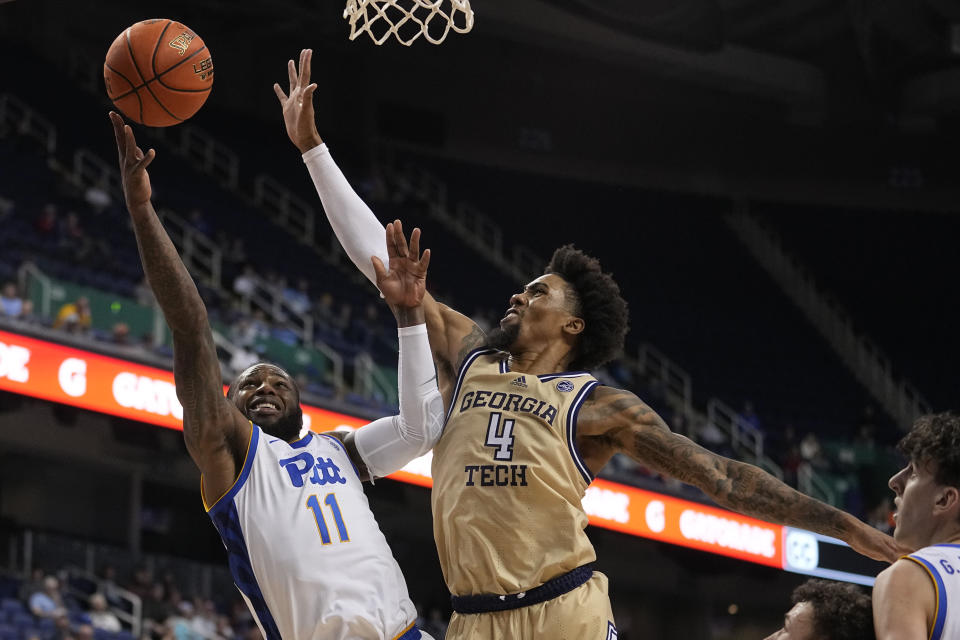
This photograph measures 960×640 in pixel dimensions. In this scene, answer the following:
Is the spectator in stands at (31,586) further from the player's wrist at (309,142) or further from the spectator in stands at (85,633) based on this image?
the player's wrist at (309,142)

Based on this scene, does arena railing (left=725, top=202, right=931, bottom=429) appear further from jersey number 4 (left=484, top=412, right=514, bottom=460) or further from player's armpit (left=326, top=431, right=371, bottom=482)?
jersey number 4 (left=484, top=412, right=514, bottom=460)

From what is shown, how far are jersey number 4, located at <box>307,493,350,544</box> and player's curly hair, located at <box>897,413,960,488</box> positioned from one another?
1596 mm

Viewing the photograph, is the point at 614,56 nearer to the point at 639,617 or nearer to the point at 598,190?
the point at 598,190

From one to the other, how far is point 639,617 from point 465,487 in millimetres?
14844

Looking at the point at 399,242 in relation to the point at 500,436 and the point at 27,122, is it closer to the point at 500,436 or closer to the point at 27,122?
the point at 500,436

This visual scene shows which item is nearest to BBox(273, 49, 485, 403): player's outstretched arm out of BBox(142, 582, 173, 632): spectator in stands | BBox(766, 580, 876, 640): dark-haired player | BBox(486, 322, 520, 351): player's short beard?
BBox(486, 322, 520, 351): player's short beard

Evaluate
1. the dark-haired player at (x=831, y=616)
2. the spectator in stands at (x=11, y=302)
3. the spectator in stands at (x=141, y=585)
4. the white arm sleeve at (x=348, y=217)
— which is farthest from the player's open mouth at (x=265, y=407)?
the spectator in stands at (x=141, y=585)

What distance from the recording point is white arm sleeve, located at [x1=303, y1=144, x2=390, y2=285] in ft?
14.1

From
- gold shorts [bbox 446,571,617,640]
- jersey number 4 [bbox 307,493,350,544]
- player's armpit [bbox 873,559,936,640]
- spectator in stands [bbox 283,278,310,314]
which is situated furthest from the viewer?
spectator in stands [bbox 283,278,310,314]

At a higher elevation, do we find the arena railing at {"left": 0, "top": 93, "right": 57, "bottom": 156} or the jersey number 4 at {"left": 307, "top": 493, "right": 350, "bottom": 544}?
the arena railing at {"left": 0, "top": 93, "right": 57, "bottom": 156}

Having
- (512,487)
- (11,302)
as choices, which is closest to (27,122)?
(11,302)

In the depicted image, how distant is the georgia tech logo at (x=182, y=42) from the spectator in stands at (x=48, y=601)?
659cm

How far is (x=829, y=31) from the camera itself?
21.8 meters

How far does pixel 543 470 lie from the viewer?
152 inches
